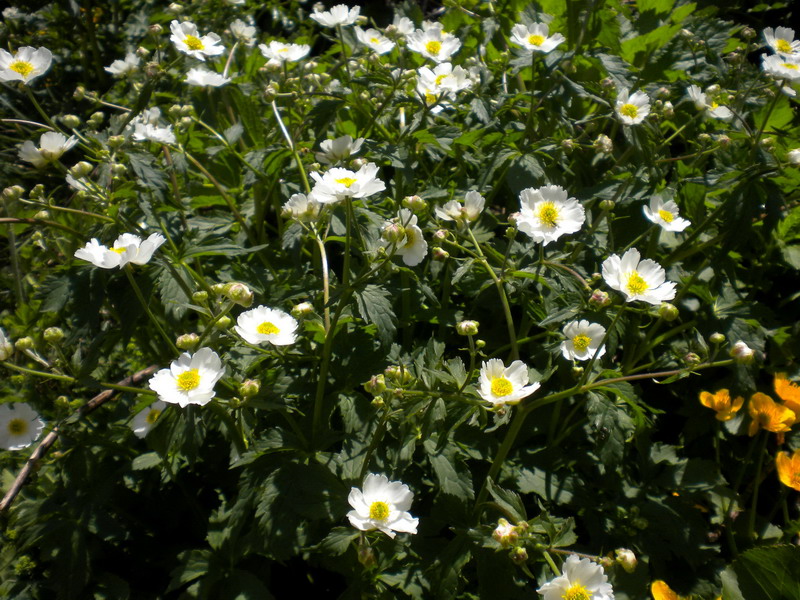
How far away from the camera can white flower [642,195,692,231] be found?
2033mm

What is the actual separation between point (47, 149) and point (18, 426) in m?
0.88

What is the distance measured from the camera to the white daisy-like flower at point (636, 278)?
1.70 meters

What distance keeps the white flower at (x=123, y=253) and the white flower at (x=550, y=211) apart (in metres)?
1.06

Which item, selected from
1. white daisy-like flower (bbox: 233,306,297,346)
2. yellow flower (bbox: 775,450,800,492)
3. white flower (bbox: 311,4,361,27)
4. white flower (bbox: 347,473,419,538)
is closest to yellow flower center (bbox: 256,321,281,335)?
white daisy-like flower (bbox: 233,306,297,346)

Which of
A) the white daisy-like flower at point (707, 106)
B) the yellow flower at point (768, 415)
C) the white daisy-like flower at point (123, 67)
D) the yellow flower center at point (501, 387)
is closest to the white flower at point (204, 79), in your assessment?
the white daisy-like flower at point (123, 67)

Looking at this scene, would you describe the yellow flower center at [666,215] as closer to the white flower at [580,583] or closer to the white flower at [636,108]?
the white flower at [636,108]

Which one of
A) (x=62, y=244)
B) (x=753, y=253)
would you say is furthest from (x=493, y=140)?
(x=62, y=244)

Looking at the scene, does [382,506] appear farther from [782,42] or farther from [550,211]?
[782,42]

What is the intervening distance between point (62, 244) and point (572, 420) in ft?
6.27

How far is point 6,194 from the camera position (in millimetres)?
1836

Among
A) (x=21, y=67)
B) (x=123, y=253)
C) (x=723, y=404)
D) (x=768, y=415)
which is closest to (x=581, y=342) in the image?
(x=723, y=404)

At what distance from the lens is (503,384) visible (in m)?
1.58

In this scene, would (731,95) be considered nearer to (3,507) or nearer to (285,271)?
(285,271)

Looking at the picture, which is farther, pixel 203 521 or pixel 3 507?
pixel 203 521
